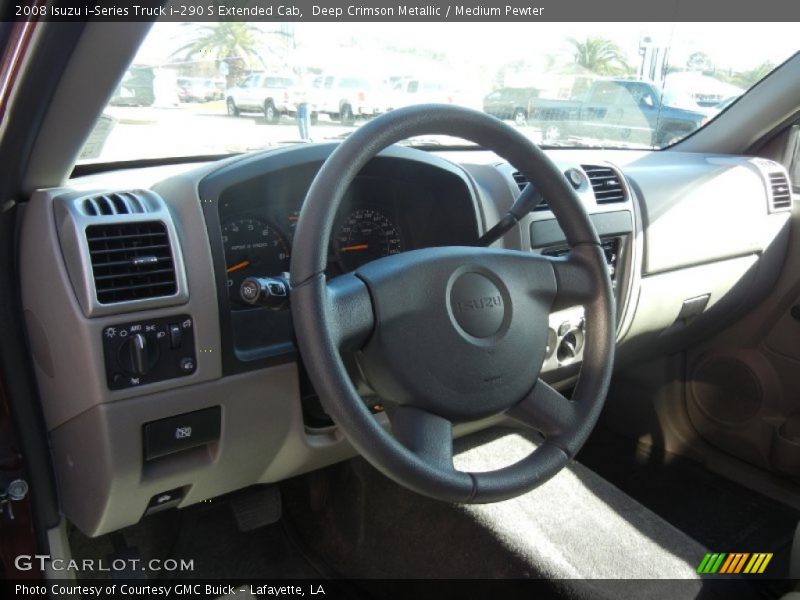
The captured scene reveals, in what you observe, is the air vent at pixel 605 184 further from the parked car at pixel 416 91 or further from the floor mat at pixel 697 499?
the floor mat at pixel 697 499

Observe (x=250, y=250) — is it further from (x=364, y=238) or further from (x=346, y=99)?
(x=346, y=99)

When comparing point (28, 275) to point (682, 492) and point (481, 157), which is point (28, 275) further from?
point (682, 492)

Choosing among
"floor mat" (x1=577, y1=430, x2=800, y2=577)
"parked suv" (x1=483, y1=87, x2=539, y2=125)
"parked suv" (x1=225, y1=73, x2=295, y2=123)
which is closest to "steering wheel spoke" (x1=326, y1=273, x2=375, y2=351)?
"parked suv" (x1=225, y1=73, x2=295, y2=123)

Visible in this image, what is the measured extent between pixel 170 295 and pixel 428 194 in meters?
0.74

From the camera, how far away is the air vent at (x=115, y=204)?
133 centimetres

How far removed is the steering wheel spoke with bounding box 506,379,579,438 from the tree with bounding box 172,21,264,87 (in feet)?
3.20

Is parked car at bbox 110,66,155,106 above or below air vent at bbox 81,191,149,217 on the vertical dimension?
above

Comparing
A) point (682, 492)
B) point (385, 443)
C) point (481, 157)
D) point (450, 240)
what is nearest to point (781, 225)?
point (682, 492)

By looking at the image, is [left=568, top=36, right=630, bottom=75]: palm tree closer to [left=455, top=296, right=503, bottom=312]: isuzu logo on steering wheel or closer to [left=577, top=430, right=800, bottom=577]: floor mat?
[left=455, top=296, right=503, bottom=312]: isuzu logo on steering wheel

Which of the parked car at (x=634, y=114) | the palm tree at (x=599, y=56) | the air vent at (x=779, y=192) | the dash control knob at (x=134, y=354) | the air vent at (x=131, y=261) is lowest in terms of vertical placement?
the dash control knob at (x=134, y=354)

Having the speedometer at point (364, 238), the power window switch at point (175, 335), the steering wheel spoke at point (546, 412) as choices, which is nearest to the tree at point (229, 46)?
the speedometer at point (364, 238)

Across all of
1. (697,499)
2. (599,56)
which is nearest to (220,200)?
(599,56)

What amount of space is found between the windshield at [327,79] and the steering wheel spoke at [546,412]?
60cm

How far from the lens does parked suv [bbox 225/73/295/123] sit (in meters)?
1.67
